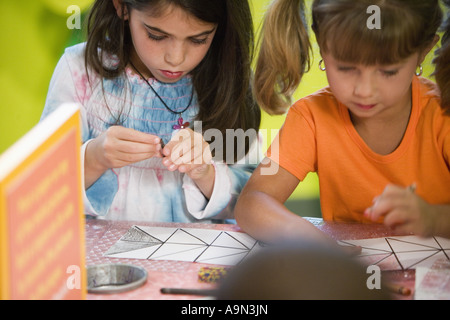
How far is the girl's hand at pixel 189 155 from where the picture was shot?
3.59 ft

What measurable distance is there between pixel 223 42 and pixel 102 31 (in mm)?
265

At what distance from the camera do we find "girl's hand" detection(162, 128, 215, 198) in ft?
3.59

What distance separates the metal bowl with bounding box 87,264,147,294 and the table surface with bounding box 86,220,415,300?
15 mm

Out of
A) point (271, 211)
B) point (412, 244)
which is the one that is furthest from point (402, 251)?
point (271, 211)

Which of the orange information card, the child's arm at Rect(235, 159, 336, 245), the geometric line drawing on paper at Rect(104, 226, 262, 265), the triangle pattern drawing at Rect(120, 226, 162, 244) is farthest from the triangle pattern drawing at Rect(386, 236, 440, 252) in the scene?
the orange information card

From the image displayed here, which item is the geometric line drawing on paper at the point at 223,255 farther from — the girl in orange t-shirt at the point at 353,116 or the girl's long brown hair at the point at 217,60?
the girl's long brown hair at the point at 217,60

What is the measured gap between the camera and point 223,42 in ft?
4.24

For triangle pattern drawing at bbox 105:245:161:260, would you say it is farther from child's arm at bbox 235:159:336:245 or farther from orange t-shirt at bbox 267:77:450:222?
orange t-shirt at bbox 267:77:450:222

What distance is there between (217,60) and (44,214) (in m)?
0.86

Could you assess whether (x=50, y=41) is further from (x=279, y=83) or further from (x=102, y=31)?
(x=279, y=83)

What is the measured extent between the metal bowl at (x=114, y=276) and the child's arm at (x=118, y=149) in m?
0.32

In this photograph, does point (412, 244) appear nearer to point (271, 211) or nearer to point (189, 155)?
point (271, 211)
